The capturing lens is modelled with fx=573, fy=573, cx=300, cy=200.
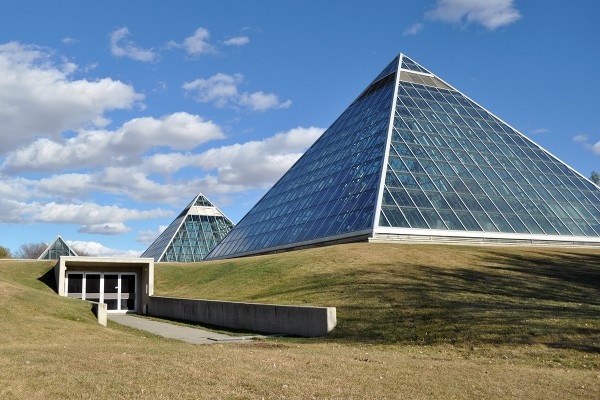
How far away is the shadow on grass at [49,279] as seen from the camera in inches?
1470

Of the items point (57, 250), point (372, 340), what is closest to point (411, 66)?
point (372, 340)

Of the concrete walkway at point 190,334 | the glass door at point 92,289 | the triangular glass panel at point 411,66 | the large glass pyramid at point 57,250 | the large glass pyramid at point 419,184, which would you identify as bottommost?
the concrete walkway at point 190,334

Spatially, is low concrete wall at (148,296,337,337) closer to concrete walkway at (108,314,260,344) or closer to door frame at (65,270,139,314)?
concrete walkway at (108,314,260,344)

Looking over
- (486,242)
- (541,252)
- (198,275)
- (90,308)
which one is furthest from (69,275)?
(541,252)

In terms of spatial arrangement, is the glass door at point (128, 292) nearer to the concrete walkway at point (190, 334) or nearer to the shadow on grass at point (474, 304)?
the concrete walkway at point (190, 334)

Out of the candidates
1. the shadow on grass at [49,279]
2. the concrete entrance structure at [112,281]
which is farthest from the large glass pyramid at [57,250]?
the concrete entrance structure at [112,281]

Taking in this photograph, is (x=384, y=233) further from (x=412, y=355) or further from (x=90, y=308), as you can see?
(x=412, y=355)

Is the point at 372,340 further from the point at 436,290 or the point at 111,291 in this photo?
the point at 111,291

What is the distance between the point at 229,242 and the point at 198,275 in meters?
13.1

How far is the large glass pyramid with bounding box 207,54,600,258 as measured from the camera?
35219 mm

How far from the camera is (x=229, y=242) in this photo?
52.9 metres

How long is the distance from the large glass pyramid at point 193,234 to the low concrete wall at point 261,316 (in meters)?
46.1

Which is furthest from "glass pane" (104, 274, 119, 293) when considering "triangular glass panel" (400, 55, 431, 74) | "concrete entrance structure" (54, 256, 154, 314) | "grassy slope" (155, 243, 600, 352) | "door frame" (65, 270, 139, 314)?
"triangular glass panel" (400, 55, 431, 74)

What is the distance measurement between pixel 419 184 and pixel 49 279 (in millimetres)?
25558
